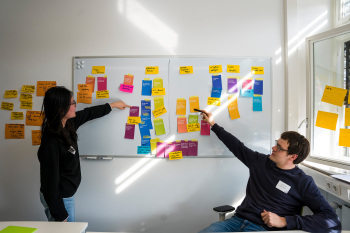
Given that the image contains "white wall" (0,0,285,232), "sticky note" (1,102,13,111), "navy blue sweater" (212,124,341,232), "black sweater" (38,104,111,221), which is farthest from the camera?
"sticky note" (1,102,13,111)

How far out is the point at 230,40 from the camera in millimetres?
2365

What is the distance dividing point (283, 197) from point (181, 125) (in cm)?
113

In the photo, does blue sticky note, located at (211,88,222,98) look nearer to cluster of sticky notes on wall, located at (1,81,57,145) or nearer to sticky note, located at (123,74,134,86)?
sticky note, located at (123,74,134,86)

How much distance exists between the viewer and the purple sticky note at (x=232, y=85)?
2.37 m

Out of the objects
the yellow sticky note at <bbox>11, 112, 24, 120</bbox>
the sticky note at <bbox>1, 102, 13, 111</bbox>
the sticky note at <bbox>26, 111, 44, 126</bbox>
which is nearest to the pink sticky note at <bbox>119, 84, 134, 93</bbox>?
the sticky note at <bbox>26, 111, 44, 126</bbox>

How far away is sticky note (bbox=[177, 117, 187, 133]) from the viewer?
7.79ft

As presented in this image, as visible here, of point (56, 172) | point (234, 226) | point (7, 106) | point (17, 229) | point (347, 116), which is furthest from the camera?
point (7, 106)

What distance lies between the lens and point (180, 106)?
7.80 feet

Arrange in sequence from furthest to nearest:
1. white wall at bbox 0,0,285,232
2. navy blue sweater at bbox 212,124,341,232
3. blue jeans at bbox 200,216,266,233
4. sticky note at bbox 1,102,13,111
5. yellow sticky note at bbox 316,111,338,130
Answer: sticky note at bbox 1,102,13,111 < white wall at bbox 0,0,285,232 < yellow sticky note at bbox 316,111,338,130 < blue jeans at bbox 200,216,266,233 < navy blue sweater at bbox 212,124,341,232

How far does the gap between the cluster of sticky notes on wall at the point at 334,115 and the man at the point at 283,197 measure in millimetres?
585

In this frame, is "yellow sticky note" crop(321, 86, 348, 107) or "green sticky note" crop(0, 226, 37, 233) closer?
"green sticky note" crop(0, 226, 37, 233)

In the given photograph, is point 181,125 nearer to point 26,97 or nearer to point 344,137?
point 344,137

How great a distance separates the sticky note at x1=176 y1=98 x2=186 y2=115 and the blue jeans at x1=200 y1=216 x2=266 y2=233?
1.10 meters

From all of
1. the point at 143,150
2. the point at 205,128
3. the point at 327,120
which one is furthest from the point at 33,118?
the point at 327,120
